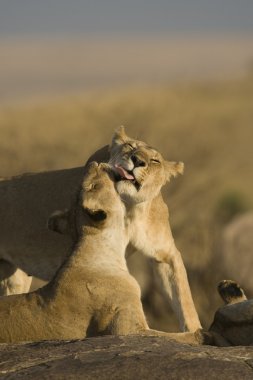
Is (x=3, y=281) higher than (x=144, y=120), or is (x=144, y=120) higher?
(x=144, y=120)

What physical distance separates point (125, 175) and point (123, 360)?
2.05 m

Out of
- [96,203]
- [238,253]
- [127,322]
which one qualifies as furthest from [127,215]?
[238,253]

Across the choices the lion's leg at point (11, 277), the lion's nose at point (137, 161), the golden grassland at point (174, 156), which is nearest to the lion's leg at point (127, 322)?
the lion's nose at point (137, 161)

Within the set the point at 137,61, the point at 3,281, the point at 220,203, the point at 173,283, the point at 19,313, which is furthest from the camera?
the point at 137,61

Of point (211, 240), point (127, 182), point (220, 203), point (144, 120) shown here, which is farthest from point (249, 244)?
point (220, 203)

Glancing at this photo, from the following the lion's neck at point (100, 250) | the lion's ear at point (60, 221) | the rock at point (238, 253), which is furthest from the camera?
the rock at point (238, 253)

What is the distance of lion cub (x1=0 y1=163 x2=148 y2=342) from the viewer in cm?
705

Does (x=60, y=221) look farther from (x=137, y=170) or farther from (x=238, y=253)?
(x=238, y=253)

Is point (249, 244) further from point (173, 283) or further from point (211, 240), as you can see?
point (173, 283)

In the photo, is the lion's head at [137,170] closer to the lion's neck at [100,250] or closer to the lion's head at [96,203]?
the lion's head at [96,203]

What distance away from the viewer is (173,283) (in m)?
8.59

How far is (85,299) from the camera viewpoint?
7137 millimetres

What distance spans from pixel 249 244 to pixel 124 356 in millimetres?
9402

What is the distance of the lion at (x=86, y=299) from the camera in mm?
7039
